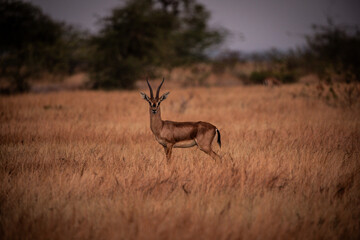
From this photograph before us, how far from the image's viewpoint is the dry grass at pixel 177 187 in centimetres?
325

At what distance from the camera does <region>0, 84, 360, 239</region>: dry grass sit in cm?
325

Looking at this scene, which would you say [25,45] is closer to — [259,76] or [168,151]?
[259,76]

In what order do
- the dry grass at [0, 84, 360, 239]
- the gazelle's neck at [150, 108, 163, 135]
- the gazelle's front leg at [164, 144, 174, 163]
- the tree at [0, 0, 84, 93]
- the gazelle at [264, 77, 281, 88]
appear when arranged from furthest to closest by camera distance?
1. the gazelle at [264, 77, 281, 88]
2. the tree at [0, 0, 84, 93]
3. the gazelle's neck at [150, 108, 163, 135]
4. the gazelle's front leg at [164, 144, 174, 163]
5. the dry grass at [0, 84, 360, 239]

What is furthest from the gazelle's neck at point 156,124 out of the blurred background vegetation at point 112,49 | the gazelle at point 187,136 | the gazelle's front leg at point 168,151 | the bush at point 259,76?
the bush at point 259,76

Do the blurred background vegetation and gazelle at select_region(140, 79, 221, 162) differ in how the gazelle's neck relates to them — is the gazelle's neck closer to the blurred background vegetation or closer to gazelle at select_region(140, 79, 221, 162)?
gazelle at select_region(140, 79, 221, 162)

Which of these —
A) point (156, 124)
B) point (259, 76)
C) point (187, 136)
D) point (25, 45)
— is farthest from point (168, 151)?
point (259, 76)

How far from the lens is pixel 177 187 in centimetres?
435

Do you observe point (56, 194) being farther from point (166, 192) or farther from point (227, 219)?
point (227, 219)

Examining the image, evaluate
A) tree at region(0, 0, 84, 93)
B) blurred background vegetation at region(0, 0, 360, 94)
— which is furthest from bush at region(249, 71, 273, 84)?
tree at region(0, 0, 84, 93)

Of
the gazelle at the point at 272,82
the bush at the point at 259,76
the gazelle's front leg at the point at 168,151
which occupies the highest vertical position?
the bush at the point at 259,76

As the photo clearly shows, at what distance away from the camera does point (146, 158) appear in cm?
577

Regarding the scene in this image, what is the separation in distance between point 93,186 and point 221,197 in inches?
71.0

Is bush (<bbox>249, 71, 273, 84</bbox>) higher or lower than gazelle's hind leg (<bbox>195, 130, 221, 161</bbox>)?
higher

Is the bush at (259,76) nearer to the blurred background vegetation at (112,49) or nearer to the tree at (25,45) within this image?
the blurred background vegetation at (112,49)
